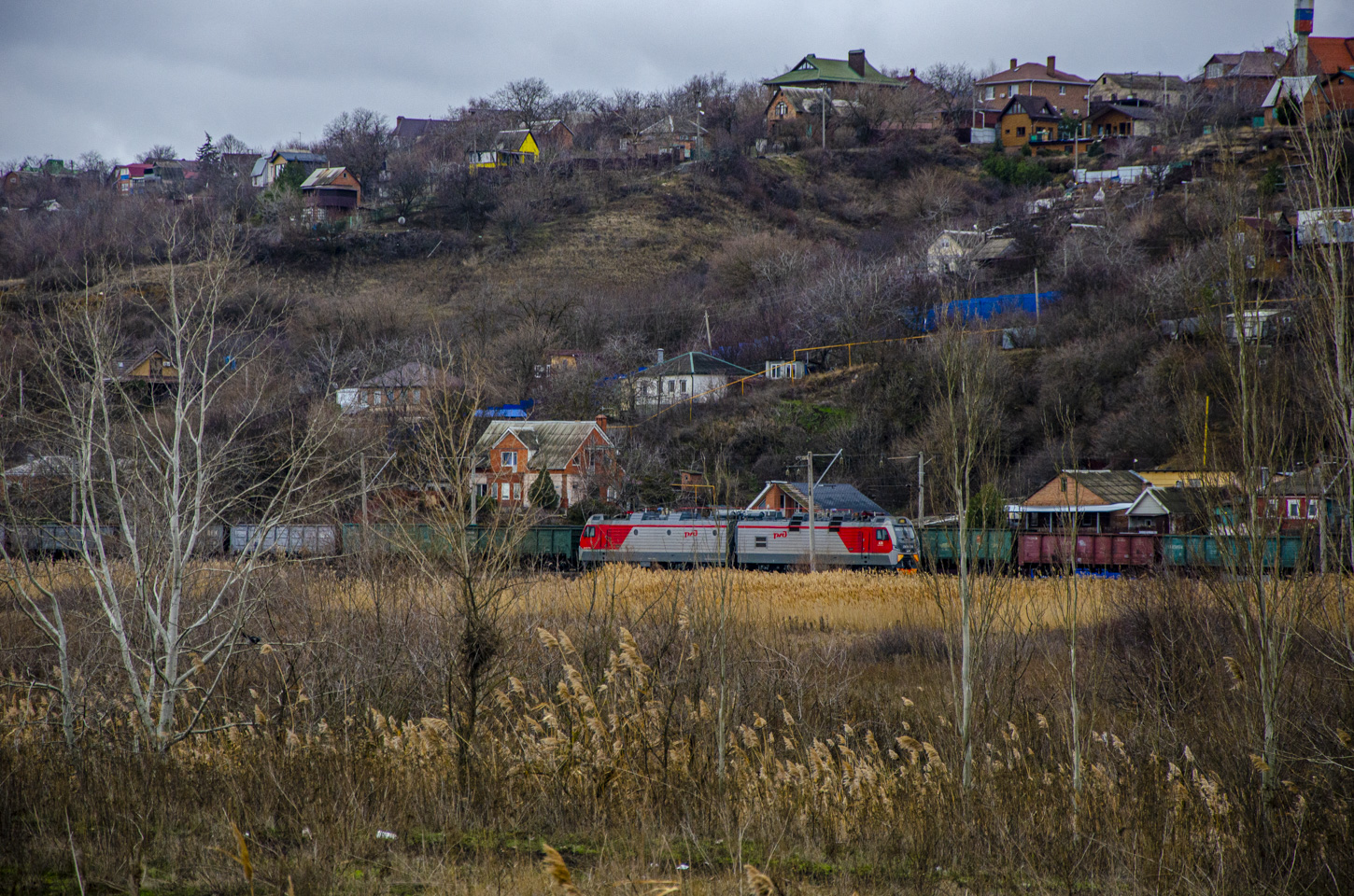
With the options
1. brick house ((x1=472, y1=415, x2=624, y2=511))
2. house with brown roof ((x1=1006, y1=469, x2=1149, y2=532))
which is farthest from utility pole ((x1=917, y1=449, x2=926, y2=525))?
brick house ((x1=472, y1=415, x2=624, y2=511))

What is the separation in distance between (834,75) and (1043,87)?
23442mm

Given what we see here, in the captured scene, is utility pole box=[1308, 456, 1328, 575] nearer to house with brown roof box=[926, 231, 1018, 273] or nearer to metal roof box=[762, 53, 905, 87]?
house with brown roof box=[926, 231, 1018, 273]

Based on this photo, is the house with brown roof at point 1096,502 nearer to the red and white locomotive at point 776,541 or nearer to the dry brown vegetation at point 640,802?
the red and white locomotive at point 776,541

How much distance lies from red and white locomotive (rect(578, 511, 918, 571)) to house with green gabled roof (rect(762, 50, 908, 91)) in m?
90.7

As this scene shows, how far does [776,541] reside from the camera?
34.9 metres

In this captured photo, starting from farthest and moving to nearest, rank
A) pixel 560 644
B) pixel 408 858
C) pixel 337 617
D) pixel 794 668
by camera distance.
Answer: pixel 337 617 < pixel 794 668 < pixel 560 644 < pixel 408 858

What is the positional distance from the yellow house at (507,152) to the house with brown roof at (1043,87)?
52.5 m

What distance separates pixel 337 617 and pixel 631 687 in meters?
6.25

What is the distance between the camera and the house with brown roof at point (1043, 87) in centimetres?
11250

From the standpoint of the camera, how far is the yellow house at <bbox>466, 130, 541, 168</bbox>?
98.9m

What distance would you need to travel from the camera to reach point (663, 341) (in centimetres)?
6762

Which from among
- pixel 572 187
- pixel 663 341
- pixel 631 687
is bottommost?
pixel 631 687

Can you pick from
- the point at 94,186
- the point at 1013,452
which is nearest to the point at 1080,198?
the point at 1013,452

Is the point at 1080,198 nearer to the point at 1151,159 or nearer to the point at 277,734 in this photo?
the point at 1151,159
